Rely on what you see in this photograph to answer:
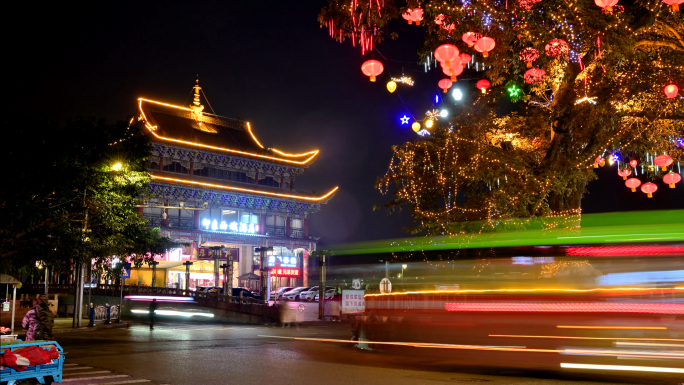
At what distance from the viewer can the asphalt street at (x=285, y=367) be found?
358 inches

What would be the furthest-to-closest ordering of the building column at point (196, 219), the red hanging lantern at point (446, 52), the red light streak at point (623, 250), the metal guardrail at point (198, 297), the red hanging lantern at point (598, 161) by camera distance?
the building column at point (196, 219) < the metal guardrail at point (198, 297) < the red hanging lantern at point (598, 161) < the red hanging lantern at point (446, 52) < the red light streak at point (623, 250)

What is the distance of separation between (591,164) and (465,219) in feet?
11.7

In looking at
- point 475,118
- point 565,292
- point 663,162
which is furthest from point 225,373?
point 663,162

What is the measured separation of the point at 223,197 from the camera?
47094 millimetres

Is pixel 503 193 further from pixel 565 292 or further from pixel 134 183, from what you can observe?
pixel 134 183

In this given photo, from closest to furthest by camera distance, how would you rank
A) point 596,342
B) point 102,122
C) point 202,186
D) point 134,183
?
point 596,342 → point 102,122 → point 134,183 → point 202,186

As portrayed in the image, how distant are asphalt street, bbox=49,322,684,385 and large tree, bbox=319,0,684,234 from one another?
4.94 meters

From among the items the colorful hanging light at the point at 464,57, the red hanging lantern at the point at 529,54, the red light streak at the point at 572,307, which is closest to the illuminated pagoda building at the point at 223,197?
the colorful hanging light at the point at 464,57

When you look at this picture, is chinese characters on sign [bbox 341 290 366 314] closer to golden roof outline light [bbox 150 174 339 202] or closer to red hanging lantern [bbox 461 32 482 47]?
red hanging lantern [bbox 461 32 482 47]

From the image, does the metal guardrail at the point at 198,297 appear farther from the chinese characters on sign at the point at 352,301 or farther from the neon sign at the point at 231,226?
the neon sign at the point at 231,226

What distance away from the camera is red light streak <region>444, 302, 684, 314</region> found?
297 inches

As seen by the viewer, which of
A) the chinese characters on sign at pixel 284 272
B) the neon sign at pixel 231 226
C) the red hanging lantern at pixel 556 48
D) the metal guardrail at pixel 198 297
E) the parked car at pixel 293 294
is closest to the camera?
the red hanging lantern at pixel 556 48

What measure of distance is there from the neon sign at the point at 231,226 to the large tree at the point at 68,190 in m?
22.1

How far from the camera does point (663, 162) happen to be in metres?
14.4
